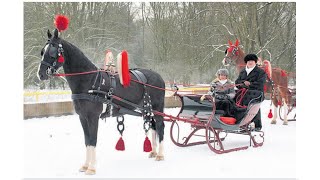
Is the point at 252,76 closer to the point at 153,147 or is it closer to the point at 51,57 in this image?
the point at 153,147

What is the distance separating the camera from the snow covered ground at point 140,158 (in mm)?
4758

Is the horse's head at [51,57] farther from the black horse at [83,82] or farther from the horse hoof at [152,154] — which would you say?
the horse hoof at [152,154]

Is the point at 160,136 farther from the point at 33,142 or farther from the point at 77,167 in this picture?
the point at 33,142

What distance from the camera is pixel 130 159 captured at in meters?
5.54

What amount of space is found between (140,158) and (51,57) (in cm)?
210

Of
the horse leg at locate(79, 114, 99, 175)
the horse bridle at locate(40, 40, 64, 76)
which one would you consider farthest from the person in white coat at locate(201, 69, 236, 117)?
the horse bridle at locate(40, 40, 64, 76)

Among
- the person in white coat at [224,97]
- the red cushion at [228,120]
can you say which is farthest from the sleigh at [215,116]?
the person in white coat at [224,97]

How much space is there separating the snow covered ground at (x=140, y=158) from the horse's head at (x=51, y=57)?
1.24 m

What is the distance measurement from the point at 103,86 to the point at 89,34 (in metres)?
5.93

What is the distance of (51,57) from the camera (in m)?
4.38

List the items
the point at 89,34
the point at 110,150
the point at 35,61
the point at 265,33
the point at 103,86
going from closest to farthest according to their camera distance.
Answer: the point at 103,86
the point at 110,150
the point at 35,61
the point at 89,34
the point at 265,33

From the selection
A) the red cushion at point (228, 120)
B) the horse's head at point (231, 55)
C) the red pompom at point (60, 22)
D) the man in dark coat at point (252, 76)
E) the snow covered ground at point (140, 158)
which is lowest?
the snow covered ground at point (140, 158)

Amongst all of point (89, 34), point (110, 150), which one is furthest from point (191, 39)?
point (110, 150)

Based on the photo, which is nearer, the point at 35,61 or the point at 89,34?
the point at 35,61
